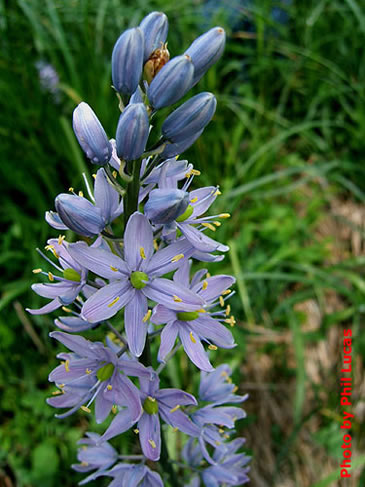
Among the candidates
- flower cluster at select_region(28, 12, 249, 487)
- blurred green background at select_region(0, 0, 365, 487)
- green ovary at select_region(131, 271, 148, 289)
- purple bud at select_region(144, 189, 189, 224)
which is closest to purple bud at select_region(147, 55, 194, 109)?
flower cluster at select_region(28, 12, 249, 487)

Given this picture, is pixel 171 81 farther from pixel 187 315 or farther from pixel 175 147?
pixel 187 315

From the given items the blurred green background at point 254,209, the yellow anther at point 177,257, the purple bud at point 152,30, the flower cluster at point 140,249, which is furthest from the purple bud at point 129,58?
the blurred green background at point 254,209

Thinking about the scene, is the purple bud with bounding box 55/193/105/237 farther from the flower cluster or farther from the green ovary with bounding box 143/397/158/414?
the green ovary with bounding box 143/397/158/414

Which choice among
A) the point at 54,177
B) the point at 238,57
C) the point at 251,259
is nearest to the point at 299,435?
the point at 251,259

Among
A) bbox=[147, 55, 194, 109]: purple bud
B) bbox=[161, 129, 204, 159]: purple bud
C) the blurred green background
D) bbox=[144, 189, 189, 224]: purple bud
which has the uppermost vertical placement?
bbox=[147, 55, 194, 109]: purple bud

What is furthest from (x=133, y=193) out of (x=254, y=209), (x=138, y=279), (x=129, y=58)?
(x=254, y=209)

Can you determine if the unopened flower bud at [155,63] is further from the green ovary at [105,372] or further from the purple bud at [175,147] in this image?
the green ovary at [105,372]
